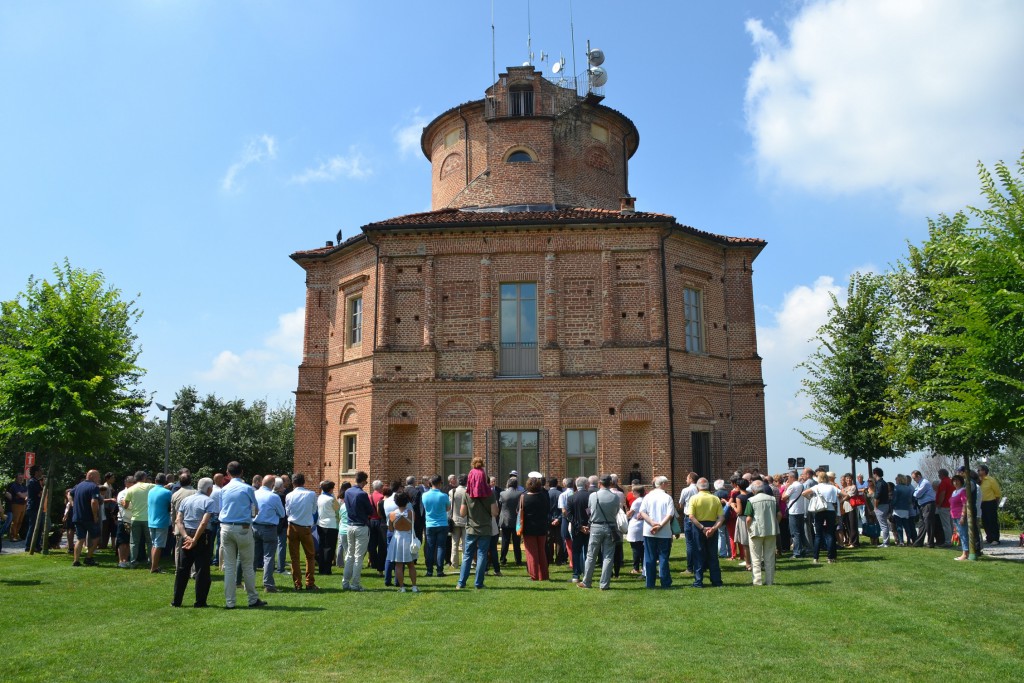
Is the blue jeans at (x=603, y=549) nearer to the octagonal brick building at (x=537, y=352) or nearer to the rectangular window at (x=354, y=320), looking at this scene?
the octagonal brick building at (x=537, y=352)

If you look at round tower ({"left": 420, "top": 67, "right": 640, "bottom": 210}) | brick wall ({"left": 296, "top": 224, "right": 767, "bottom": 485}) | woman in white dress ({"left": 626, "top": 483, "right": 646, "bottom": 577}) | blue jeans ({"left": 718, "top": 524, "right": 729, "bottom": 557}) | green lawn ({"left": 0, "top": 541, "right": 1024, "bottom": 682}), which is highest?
round tower ({"left": 420, "top": 67, "right": 640, "bottom": 210})

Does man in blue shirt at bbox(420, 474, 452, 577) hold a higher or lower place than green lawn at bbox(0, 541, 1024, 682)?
A: higher

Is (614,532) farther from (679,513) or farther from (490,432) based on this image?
(490,432)

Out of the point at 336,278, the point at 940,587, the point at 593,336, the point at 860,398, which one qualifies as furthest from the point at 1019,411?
the point at 336,278

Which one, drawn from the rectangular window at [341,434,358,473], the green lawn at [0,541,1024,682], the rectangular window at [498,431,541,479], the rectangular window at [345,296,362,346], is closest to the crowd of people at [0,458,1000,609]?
the green lawn at [0,541,1024,682]

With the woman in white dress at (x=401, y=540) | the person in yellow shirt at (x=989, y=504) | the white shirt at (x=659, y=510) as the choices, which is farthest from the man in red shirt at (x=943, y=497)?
the woman in white dress at (x=401, y=540)

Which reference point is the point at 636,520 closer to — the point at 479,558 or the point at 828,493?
the point at 479,558

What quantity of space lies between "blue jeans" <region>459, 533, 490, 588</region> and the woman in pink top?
9.29 meters

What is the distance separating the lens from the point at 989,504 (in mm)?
16922

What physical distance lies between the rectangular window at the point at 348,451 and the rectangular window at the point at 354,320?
10.6 feet

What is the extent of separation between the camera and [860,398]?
2152cm

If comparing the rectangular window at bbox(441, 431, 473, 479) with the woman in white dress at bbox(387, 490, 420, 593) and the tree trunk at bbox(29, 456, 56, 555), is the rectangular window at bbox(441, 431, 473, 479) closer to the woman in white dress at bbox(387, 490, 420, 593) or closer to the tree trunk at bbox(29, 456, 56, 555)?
the tree trunk at bbox(29, 456, 56, 555)

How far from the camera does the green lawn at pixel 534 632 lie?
6602 mm

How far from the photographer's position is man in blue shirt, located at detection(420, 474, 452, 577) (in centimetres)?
1250
